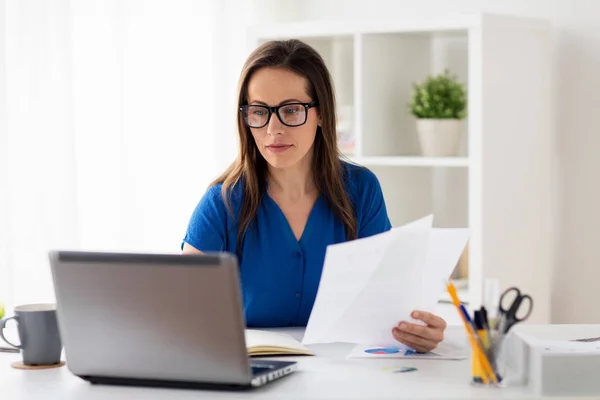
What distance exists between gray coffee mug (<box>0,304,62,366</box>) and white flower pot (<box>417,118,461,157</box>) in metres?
1.99

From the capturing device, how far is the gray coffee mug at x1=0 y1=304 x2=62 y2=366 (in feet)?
5.72

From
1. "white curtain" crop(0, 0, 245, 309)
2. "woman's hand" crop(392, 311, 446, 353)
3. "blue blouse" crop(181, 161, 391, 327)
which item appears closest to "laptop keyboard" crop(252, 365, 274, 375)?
"woman's hand" crop(392, 311, 446, 353)

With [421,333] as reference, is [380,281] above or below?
above

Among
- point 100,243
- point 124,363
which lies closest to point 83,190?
point 100,243

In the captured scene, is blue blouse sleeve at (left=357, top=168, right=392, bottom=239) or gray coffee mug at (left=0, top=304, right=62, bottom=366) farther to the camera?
blue blouse sleeve at (left=357, top=168, right=392, bottom=239)

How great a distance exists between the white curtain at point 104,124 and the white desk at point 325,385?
1153 millimetres

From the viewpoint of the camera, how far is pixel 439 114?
11.5 feet

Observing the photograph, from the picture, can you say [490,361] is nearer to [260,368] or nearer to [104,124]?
[260,368]

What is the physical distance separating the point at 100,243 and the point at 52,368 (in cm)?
146

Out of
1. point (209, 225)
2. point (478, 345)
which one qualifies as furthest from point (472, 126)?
point (478, 345)

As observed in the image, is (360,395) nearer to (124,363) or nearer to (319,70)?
Answer: (124,363)

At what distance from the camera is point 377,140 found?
142 inches

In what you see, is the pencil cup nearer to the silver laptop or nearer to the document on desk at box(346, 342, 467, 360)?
the document on desk at box(346, 342, 467, 360)

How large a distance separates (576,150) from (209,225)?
1.81 metres
